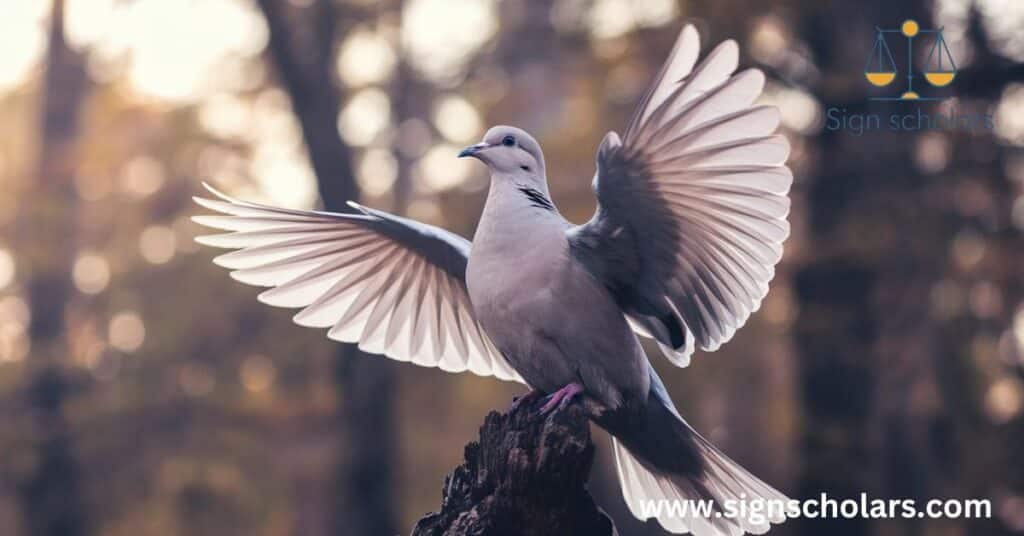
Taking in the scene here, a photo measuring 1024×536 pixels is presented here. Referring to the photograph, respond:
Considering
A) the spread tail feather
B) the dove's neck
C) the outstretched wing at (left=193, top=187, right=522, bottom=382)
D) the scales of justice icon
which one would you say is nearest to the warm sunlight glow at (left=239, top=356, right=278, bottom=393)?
the scales of justice icon

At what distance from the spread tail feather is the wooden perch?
43 centimetres

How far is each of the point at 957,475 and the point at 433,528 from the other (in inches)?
312

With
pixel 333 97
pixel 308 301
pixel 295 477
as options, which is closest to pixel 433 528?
pixel 308 301

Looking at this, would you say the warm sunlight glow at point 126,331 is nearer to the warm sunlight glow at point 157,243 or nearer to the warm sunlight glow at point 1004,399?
the warm sunlight glow at point 157,243

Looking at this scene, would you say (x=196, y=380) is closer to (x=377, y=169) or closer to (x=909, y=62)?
(x=377, y=169)

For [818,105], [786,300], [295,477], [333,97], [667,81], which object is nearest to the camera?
[667,81]

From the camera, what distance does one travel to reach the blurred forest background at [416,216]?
8.60 metres

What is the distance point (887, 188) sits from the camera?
8.53 m

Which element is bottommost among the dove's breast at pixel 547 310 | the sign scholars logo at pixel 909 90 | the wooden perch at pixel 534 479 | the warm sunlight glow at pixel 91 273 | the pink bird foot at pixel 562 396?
the wooden perch at pixel 534 479

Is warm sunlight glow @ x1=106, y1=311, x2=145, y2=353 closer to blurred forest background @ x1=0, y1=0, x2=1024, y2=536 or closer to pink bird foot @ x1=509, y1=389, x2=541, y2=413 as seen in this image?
blurred forest background @ x1=0, y1=0, x2=1024, y2=536

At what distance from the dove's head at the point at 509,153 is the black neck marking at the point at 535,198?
66mm

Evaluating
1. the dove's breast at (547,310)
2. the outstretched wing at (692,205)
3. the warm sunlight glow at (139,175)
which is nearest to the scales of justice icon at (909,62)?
the outstretched wing at (692,205)

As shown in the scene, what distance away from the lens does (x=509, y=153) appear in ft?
13.1

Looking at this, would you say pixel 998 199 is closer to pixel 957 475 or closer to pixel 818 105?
pixel 818 105
